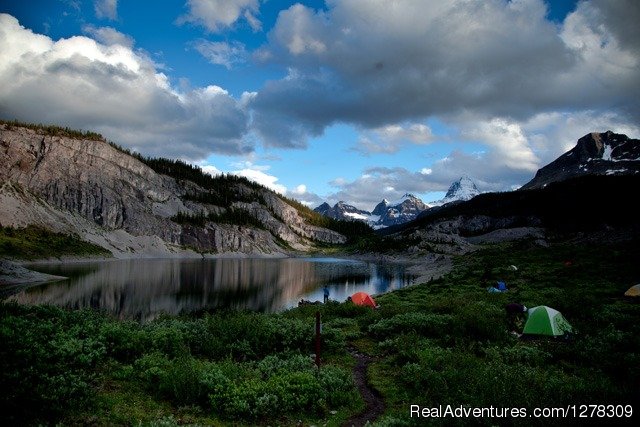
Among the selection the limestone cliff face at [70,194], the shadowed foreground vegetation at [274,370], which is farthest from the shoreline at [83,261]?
the shadowed foreground vegetation at [274,370]

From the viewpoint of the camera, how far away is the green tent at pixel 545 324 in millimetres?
19750

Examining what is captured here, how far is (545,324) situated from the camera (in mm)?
20031

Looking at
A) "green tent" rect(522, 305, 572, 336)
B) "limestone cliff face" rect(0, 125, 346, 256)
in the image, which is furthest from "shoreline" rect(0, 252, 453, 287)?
"green tent" rect(522, 305, 572, 336)

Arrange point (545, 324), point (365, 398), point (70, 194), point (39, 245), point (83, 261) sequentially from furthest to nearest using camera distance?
point (70, 194) → point (83, 261) → point (39, 245) → point (545, 324) → point (365, 398)

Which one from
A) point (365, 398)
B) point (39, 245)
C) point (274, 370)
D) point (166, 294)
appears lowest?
point (166, 294)

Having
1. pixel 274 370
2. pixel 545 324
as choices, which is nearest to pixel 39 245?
pixel 274 370

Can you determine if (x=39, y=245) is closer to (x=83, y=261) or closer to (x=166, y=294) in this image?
(x=83, y=261)

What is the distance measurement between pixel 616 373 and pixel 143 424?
14.9 meters

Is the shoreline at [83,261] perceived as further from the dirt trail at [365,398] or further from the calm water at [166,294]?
the dirt trail at [365,398]

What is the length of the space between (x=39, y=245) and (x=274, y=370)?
13769 cm

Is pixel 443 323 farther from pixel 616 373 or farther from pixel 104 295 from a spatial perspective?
pixel 104 295

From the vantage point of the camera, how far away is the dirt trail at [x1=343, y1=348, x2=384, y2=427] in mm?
10423

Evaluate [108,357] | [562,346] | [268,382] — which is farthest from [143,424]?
[562,346]

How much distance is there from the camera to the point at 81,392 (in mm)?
9297
